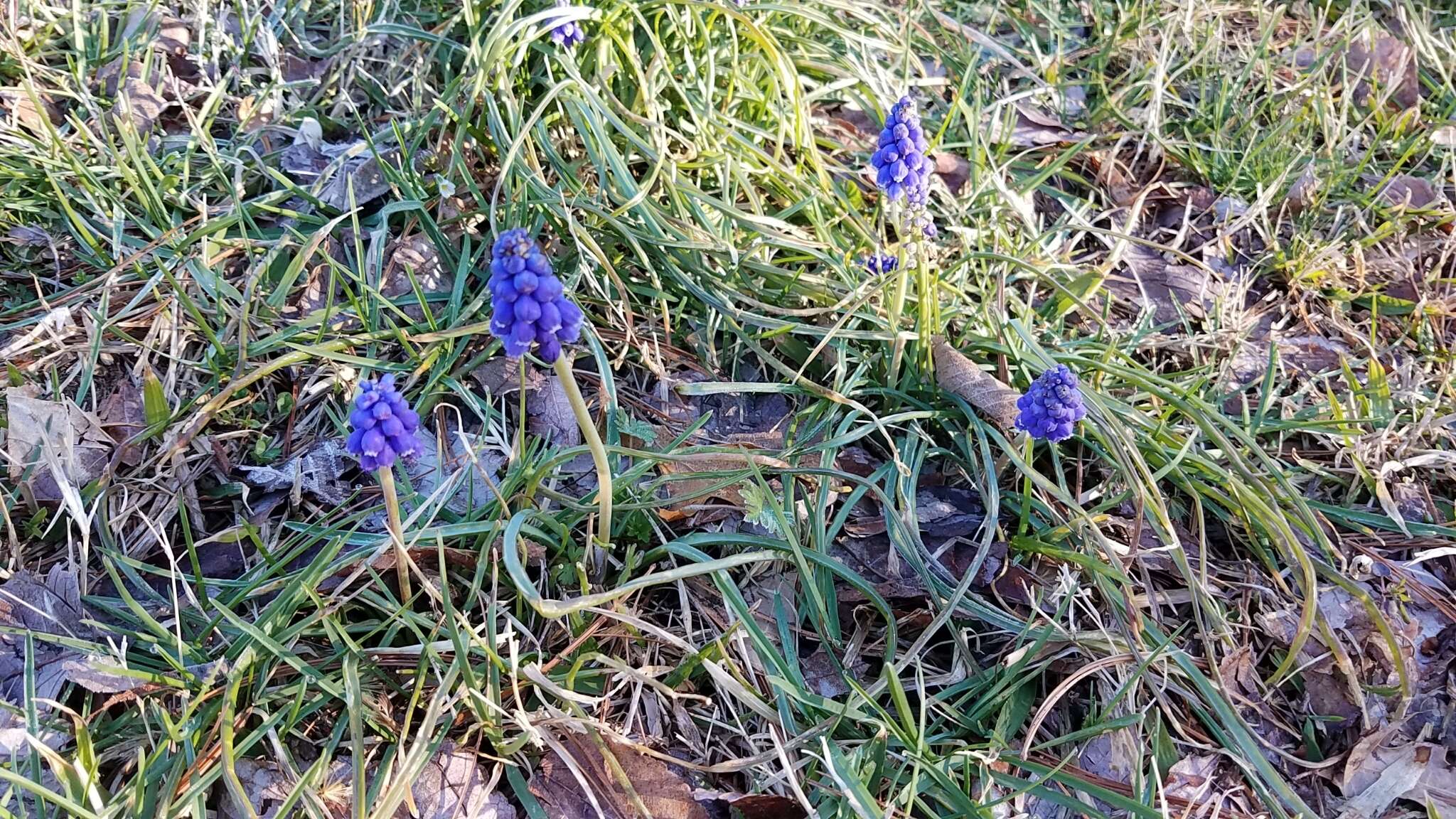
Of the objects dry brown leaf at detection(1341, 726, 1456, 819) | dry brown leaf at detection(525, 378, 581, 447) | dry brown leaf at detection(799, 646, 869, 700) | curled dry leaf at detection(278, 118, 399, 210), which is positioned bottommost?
dry brown leaf at detection(799, 646, 869, 700)

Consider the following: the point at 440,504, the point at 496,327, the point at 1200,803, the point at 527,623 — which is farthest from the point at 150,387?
the point at 1200,803

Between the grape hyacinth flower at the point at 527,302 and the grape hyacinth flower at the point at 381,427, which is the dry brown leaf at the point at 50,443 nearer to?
the grape hyacinth flower at the point at 381,427

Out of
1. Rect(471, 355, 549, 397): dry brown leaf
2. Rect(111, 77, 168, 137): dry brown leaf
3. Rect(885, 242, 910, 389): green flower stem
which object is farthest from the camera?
Rect(111, 77, 168, 137): dry brown leaf

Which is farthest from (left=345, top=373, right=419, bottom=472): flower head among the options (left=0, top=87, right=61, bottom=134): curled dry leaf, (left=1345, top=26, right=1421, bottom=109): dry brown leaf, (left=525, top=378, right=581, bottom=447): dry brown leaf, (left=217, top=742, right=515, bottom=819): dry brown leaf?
(left=1345, top=26, right=1421, bottom=109): dry brown leaf

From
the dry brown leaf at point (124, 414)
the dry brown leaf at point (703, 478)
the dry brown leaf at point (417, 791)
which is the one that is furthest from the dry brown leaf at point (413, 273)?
the dry brown leaf at point (417, 791)

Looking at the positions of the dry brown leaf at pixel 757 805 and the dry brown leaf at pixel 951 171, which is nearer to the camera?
the dry brown leaf at pixel 757 805

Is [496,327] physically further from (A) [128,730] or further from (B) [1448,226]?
(B) [1448,226]

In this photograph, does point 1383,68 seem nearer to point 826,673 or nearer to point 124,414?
point 826,673

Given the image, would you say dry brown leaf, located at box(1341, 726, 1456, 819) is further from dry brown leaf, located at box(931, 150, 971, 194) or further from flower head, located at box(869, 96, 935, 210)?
dry brown leaf, located at box(931, 150, 971, 194)
